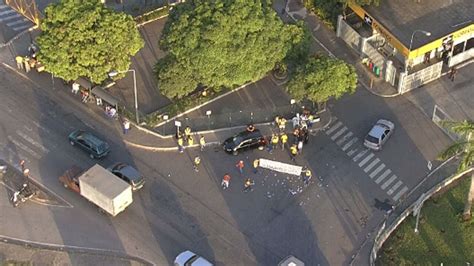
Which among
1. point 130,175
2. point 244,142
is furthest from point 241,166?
point 130,175

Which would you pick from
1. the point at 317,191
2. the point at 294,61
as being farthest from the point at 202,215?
the point at 294,61

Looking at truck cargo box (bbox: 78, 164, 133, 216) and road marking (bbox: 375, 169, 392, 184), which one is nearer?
truck cargo box (bbox: 78, 164, 133, 216)

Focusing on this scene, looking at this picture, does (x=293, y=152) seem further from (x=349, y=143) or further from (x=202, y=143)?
(x=202, y=143)

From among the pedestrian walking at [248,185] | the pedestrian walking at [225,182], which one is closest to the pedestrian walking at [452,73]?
the pedestrian walking at [248,185]

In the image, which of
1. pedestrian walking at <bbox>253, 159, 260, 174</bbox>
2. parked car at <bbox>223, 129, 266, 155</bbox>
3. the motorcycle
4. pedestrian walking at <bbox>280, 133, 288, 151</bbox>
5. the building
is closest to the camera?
the motorcycle

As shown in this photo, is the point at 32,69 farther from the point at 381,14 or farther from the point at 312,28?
the point at 381,14

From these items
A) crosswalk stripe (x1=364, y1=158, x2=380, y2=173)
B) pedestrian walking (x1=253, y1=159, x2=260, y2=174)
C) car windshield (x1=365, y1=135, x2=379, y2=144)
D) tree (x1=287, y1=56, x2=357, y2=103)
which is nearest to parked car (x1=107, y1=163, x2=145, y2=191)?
pedestrian walking (x1=253, y1=159, x2=260, y2=174)

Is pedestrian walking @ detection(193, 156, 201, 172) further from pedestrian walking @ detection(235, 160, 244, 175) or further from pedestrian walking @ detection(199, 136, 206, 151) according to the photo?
pedestrian walking @ detection(235, 160, 244, 175)
